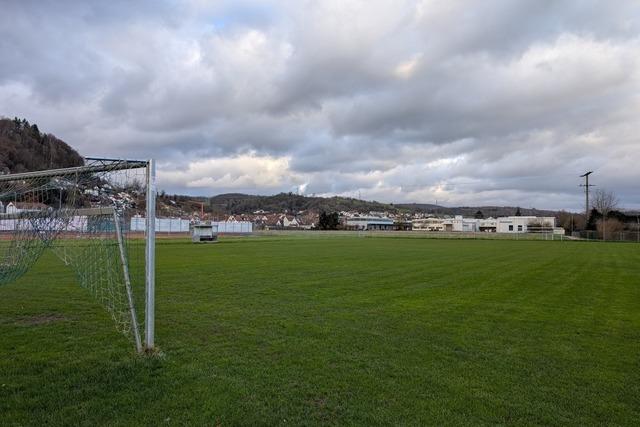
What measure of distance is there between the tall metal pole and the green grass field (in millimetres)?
536

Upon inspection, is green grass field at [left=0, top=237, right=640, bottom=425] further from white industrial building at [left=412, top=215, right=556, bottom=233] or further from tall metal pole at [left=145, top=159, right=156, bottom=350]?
white industrial building at [left=412, top=215, right=556, bottom=233]

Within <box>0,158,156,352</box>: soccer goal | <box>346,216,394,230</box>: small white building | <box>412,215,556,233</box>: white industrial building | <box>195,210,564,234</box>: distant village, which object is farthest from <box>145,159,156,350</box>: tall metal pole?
<box>346,216,394,230</box>: small white building

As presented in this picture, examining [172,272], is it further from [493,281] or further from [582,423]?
[582,423]

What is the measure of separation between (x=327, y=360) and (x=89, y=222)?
172 inches

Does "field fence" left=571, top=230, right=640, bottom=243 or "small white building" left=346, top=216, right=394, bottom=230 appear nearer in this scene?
"field fence" left=571, top=230, right=640, bottom=243

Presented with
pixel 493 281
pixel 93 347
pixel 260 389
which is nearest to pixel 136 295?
pixel 93 347

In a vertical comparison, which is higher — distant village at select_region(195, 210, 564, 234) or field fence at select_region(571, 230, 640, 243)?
distant village at select_region(195, 210, 564, 234)

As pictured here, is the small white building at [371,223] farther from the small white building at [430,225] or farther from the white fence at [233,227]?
the white fence at [233,227]

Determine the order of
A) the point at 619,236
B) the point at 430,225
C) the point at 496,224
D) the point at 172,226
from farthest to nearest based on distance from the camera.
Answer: the point at 430,225, the point at 496,224, the point at 172,226, the point at 619,236

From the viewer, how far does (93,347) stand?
6840 millimetres

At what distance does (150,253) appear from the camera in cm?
619

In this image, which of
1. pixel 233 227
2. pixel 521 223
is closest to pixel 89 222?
pixel 233 227

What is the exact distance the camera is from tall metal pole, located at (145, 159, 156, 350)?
6.16 metres

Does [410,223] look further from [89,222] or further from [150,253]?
[150,253]
